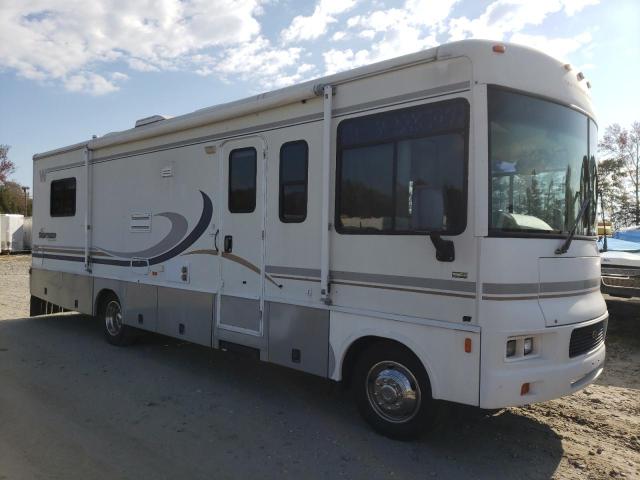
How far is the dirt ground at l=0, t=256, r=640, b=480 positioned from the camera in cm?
386

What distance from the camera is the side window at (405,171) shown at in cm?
393

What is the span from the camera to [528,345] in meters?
3.91

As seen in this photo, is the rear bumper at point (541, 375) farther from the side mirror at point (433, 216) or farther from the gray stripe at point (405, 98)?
the gray stripe at point (405, 98)

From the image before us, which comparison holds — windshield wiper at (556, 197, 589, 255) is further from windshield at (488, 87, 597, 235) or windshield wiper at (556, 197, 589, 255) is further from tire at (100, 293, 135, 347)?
tire at (100, 293, 135, 347)

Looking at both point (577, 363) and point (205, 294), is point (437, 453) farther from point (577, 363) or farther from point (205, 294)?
point (205, 294)

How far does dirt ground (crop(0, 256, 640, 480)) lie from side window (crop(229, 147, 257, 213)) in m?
2.00

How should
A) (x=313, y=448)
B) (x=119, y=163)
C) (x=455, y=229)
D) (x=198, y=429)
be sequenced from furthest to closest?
(x=119, y=163) < (x=198, y=429) < (x=313, y=448) < (x=455, y=229)

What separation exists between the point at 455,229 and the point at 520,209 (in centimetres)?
55

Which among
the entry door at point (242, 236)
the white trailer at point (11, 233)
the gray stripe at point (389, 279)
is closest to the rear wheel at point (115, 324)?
the entry door at point (242, 236)

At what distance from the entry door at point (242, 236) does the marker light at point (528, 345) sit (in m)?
2.56

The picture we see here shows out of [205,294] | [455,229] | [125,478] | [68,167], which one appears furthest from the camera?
[68,167]

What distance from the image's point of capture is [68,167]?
8.73 meters

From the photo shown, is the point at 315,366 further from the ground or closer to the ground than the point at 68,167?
closer to the ground

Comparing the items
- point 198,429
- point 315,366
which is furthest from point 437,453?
point 198,429
